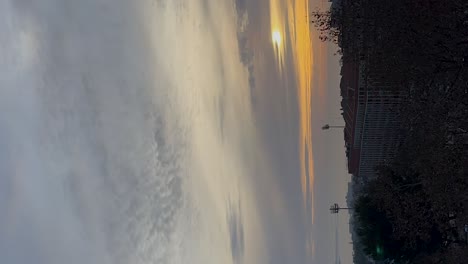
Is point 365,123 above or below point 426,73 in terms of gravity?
below

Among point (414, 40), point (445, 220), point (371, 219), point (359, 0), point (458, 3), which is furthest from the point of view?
point (371, 219)

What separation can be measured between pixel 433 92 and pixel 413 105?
1450 mm

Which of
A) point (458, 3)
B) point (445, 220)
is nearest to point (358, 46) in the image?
point (458, 3)

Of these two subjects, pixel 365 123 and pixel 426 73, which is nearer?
pixel 426 73

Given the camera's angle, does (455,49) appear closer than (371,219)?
Yes

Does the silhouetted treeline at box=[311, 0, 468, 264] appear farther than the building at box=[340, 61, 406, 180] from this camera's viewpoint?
No

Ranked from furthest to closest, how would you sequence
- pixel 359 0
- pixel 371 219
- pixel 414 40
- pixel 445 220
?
pixel 371 219
pixel 445 220
pixel 359 0
pixel 414 40

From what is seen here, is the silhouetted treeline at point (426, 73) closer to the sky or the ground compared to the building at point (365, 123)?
closer to the sky

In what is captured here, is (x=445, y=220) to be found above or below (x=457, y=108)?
below

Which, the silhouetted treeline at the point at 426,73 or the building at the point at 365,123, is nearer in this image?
the silhouetted treeline at the point at 426,73

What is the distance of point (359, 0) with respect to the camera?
37062 millimetres

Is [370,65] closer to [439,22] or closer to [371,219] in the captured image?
[439,22]

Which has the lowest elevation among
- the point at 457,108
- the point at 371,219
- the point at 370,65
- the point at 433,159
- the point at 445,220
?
the point at 371,219

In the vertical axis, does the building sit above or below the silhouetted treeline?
below
